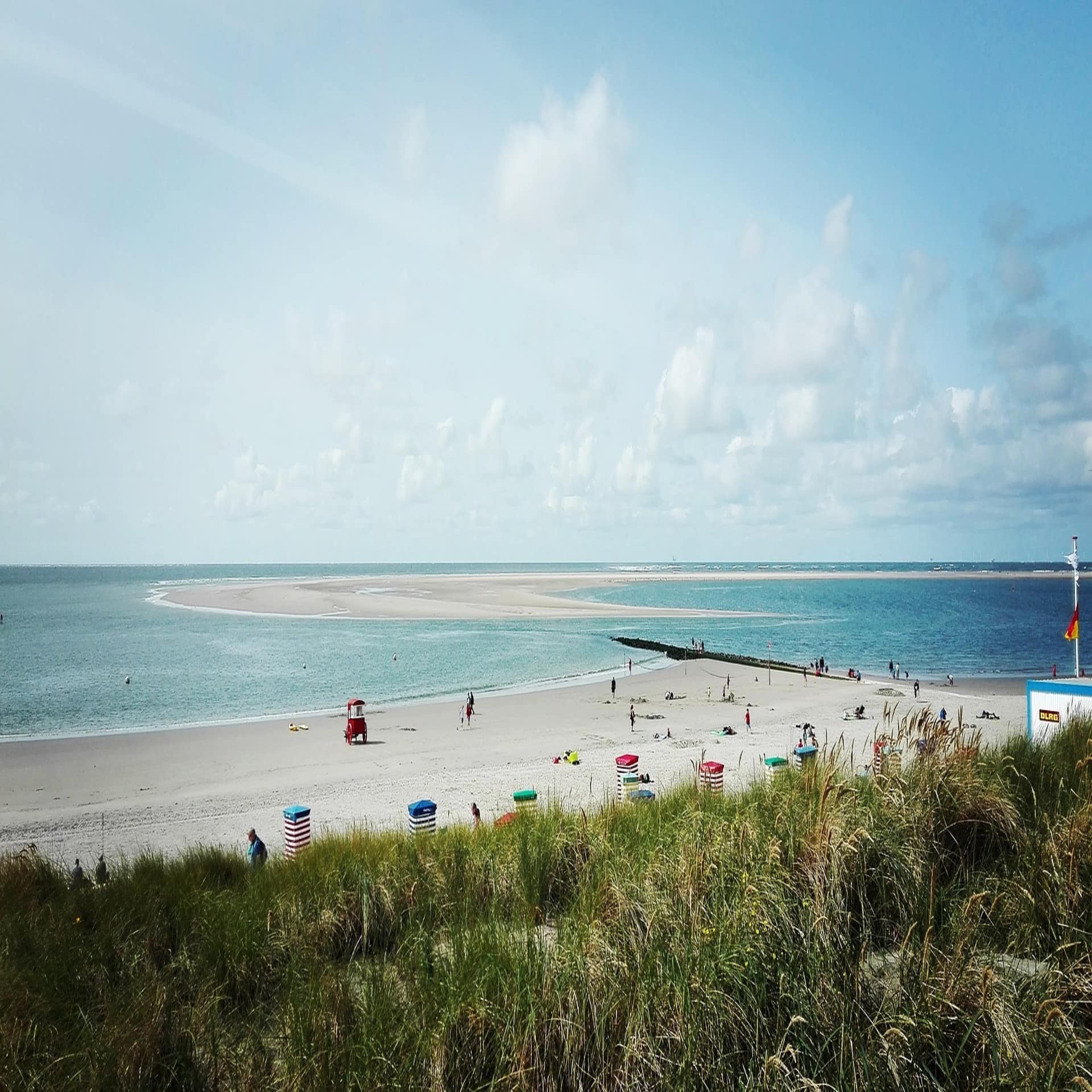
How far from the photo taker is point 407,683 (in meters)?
41.4

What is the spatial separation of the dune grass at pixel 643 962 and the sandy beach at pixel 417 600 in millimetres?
73236

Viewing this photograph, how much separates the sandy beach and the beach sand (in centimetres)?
4612

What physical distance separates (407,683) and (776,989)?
3958cm

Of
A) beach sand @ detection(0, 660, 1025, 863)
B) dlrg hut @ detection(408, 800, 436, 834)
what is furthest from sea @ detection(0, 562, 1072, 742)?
dlrg hut @ detection(408, 800, 436, 834)

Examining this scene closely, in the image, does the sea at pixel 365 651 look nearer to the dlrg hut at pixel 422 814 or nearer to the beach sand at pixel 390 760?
the beach sand at pixel 390 760

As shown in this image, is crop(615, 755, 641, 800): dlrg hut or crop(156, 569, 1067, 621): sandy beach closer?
crop(615, 755, 641, 800): dlrg hut

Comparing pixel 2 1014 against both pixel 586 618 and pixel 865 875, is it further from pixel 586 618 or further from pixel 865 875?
pixel 586 618

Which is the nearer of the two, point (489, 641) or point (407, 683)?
point (407, 683)

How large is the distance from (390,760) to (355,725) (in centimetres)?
332

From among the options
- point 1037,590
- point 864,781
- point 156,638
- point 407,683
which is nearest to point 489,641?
point 407,683

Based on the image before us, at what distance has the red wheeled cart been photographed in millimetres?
27922

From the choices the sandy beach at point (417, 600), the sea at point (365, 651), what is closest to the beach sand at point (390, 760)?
the sea at point (365, 651)

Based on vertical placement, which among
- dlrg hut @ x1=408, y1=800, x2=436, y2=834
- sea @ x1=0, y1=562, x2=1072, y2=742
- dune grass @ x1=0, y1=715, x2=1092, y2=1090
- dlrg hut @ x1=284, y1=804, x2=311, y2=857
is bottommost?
sea @ x1=0, y1=562, x2=1072, y2=742

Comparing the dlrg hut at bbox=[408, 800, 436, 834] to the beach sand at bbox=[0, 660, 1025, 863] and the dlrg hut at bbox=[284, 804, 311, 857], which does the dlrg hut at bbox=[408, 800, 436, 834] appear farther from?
the dlrg hut at bbox=[284, 804, 311, 857]
